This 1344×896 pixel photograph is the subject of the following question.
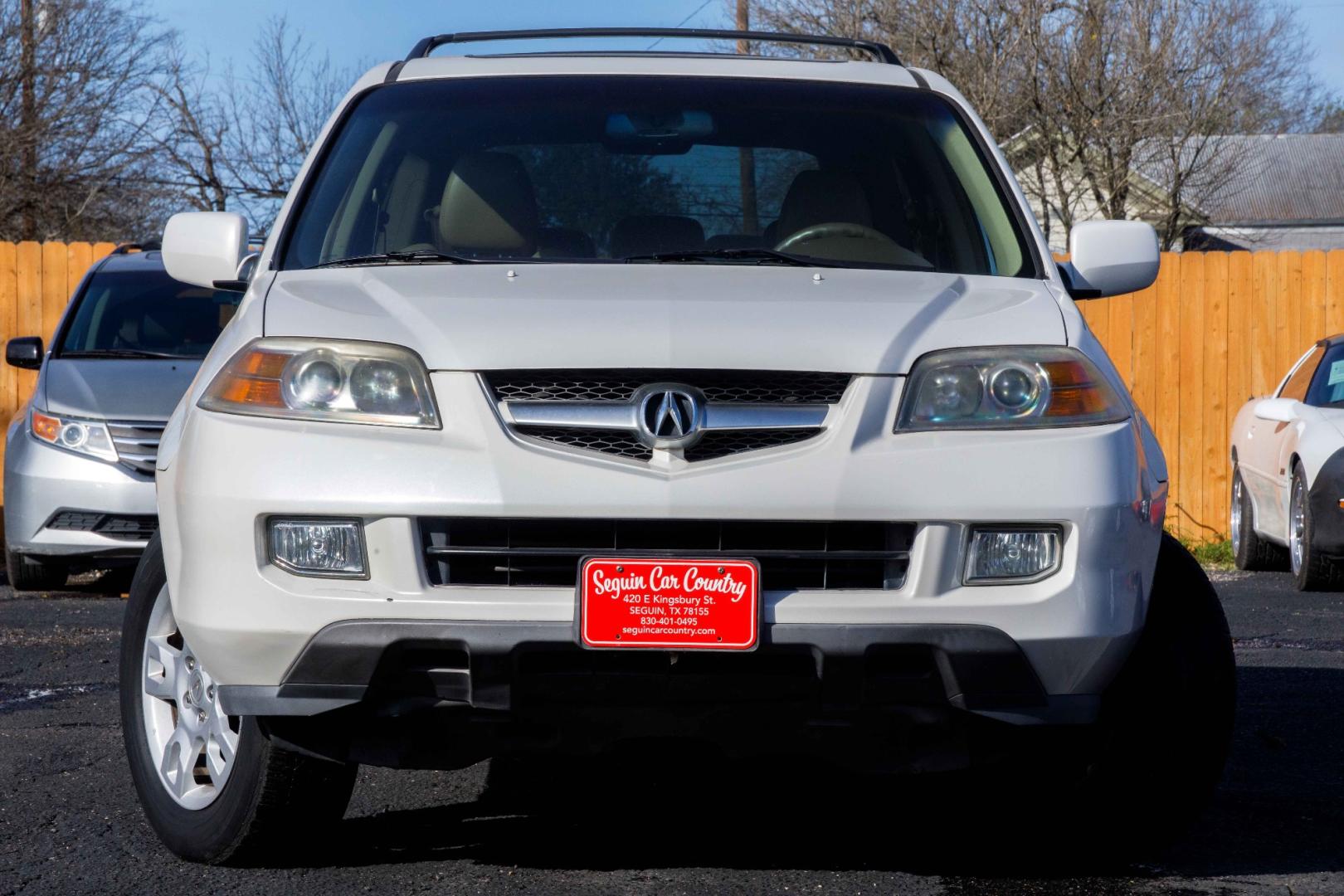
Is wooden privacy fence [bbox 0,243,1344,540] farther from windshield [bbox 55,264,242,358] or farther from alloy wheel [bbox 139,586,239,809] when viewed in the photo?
alloy wheel [bbox 139,586,239,809]

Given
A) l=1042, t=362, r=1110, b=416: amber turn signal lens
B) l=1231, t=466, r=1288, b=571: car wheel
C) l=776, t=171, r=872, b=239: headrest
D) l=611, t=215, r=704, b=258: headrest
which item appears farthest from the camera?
l=1231, t=466, r=1288, b=571: car wheel

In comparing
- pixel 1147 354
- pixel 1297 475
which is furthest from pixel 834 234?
pixel 1147 354

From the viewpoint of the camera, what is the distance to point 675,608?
3.07 m

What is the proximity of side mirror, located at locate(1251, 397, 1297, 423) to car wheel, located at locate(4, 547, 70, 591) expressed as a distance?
6.69m

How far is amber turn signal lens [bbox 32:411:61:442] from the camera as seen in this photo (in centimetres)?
867

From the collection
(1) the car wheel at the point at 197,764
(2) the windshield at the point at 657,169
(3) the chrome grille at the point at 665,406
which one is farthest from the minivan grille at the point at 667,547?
(2) the windshield at the point at 657,169

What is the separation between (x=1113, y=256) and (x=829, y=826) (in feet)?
5.06

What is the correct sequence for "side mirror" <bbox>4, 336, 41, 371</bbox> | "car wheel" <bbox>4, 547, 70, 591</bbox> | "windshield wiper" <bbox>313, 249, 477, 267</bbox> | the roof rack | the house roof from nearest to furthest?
"windshield wiper" <bbox>313, 249, 477, 267</bbox> < the roof rack < "car wheel" <bbox>4, 547, 70, 591</bbox> < "side mirror" <bbox>4, 336, 41, 371</bbox> < the house roof

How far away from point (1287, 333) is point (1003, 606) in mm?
9927

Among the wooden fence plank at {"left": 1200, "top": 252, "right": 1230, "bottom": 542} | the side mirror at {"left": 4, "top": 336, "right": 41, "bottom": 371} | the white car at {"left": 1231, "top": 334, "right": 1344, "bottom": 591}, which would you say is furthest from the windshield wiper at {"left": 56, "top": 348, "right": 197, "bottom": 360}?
the wooden fence plank at {"left": 1200, "top": 252, "right": 1230, "bottom": 542}

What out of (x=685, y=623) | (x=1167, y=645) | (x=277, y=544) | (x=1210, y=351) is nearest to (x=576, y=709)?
(x=685, y=623)

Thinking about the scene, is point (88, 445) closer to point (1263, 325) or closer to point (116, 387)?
point (116, 387)

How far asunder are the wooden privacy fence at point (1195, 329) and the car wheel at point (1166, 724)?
8954 mm

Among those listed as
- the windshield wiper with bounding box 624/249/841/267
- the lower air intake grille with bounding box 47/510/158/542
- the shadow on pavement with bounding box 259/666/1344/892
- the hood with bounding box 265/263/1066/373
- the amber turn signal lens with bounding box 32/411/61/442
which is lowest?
the shadow on pavement with bounding box 259/666/1344/892
